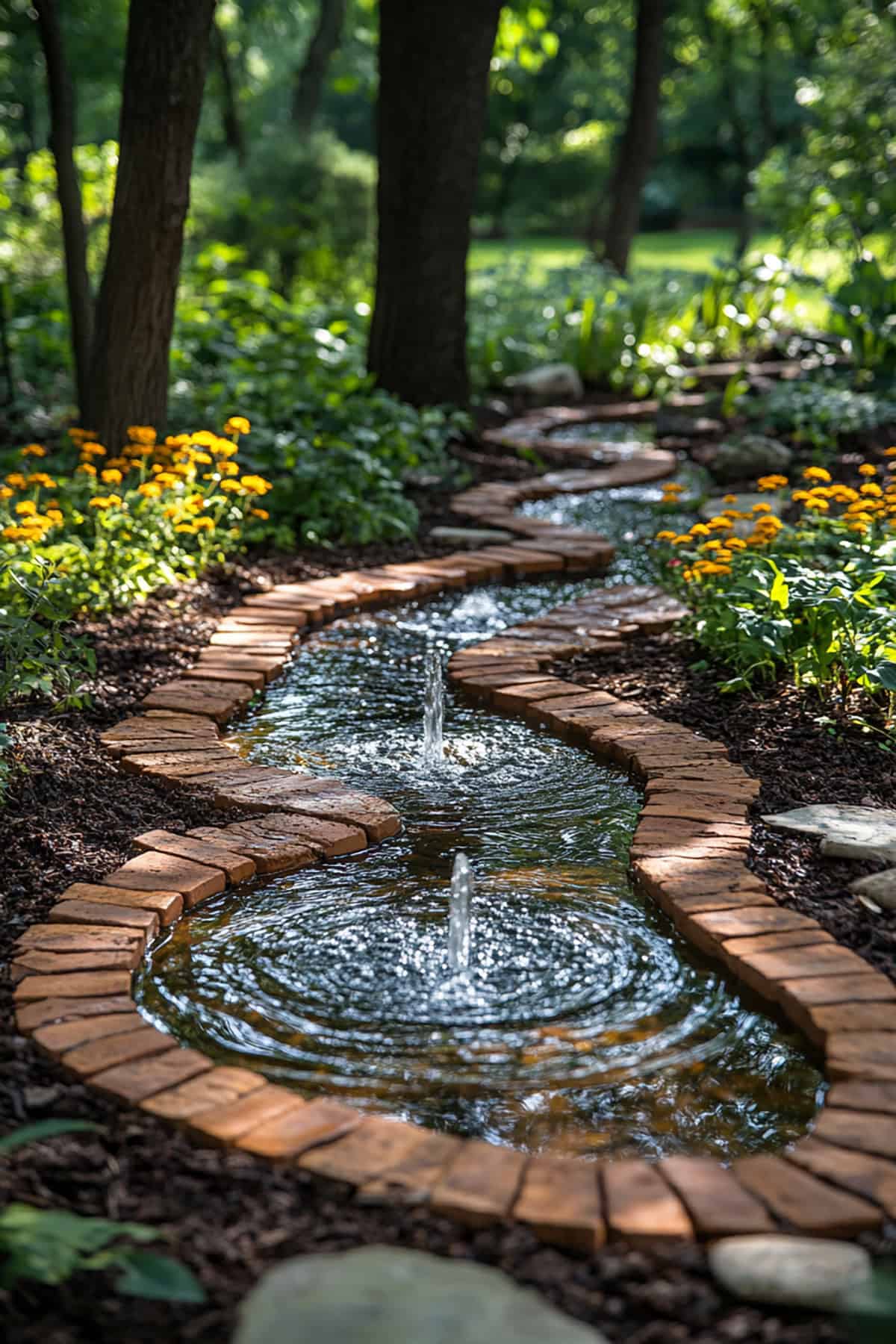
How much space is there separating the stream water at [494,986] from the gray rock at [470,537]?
2.41 m

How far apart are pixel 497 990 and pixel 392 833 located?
79 cm

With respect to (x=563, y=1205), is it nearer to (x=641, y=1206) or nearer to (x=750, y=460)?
(x=641, y=1206)

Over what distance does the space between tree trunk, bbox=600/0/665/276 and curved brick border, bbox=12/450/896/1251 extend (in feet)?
30.6

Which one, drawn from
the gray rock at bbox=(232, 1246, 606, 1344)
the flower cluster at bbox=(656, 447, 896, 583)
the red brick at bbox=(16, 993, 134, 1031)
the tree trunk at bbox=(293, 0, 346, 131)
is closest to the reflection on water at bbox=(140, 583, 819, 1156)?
the red brick at bbox=(16, 993, 134, 1031)

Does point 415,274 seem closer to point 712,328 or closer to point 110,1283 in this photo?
point 712,328

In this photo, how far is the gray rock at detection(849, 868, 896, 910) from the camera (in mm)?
2895

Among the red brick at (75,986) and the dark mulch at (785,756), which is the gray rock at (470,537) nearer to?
the dark mulch at (785,756)

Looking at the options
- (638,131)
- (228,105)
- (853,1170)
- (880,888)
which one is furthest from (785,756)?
(228,105)

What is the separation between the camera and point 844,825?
3.21m

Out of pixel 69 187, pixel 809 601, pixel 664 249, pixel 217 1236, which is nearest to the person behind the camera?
pixel 217 1236

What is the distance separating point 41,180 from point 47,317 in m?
2.28

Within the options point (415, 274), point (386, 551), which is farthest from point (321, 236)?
point (386, 551)

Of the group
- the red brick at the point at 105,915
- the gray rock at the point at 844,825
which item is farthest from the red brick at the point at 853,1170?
the red brick at the point at 105,915

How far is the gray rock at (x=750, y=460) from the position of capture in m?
7.07
